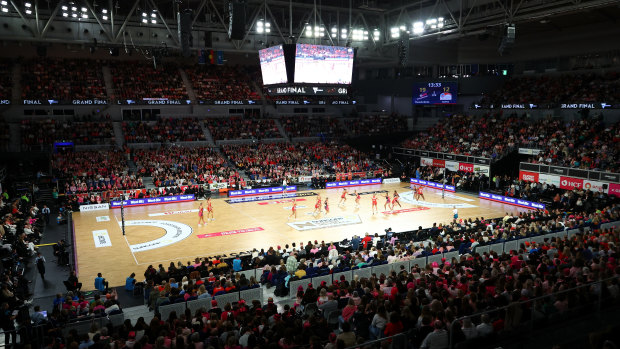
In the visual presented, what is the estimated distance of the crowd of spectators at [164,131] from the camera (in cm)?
4091

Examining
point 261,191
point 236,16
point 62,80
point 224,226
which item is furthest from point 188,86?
point 236,16

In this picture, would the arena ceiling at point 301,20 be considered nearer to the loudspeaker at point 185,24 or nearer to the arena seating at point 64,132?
the arena seating at point 64,132

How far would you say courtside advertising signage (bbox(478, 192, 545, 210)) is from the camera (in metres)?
29.9

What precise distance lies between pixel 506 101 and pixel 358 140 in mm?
15197

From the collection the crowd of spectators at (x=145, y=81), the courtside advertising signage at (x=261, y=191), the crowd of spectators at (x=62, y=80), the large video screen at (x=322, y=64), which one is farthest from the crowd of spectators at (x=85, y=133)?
the large video screen at (x=322, y=64)

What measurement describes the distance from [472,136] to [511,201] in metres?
11.3

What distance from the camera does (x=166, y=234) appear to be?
24.1m

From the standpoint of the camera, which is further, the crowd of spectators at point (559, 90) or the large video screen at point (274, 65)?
the crowd of spectators at point (559, 90)

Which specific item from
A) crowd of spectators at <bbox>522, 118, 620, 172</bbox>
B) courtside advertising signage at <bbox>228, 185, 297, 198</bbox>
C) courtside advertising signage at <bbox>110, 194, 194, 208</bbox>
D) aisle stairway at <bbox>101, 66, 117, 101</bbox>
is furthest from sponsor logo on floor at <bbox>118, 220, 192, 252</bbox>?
crowd of spectators at <bbox>522, 118, 620, 172</bbox>

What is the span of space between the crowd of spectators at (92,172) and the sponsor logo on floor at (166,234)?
6.85m

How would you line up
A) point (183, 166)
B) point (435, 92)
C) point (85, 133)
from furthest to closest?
point (435, 92)
point (85, 133)
point (183, 166)

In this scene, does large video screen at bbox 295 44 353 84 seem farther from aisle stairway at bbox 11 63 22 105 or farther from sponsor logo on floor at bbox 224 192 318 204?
aisle stairway at bbox 11 63 22 105

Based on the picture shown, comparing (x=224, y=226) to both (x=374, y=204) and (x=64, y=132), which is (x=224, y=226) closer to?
(x=374, y=204)

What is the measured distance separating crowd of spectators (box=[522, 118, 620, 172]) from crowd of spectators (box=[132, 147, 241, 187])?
24.0 metres
